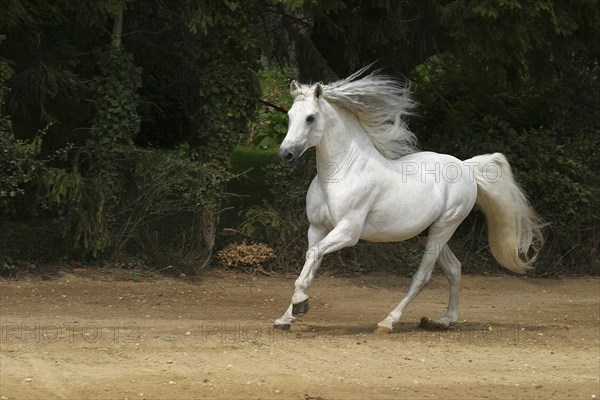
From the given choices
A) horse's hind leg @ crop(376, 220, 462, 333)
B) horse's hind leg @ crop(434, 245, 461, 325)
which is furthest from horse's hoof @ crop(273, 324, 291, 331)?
horse's hind leg @ crop(434, 245, 461, 325)

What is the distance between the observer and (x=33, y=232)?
13.4 metres

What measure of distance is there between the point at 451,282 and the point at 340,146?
1.96 meters

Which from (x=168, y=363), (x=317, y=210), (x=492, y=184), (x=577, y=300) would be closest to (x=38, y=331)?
(x=168, y=363)

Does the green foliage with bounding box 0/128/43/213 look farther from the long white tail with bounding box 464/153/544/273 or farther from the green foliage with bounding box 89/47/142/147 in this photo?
the long white tail with bounding box 464/153/544/273

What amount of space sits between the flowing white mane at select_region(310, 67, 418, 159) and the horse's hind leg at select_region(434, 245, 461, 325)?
115cm

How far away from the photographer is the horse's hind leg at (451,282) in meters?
10.5

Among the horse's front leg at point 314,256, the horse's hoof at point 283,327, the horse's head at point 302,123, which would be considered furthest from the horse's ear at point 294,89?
the horse's hoof at point 283,327

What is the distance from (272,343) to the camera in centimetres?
898

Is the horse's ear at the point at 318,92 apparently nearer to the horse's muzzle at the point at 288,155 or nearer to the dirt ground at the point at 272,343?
the horse's muzzle at the point at 288,155

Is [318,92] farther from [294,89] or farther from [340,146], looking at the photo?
[340,146]

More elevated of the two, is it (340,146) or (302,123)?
(302,123)

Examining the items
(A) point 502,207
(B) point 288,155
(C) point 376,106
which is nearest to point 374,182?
(C) point 376,106

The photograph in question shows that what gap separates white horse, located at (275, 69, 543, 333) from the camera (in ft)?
31.1

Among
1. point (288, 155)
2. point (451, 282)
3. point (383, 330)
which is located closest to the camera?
point (288, 155)
